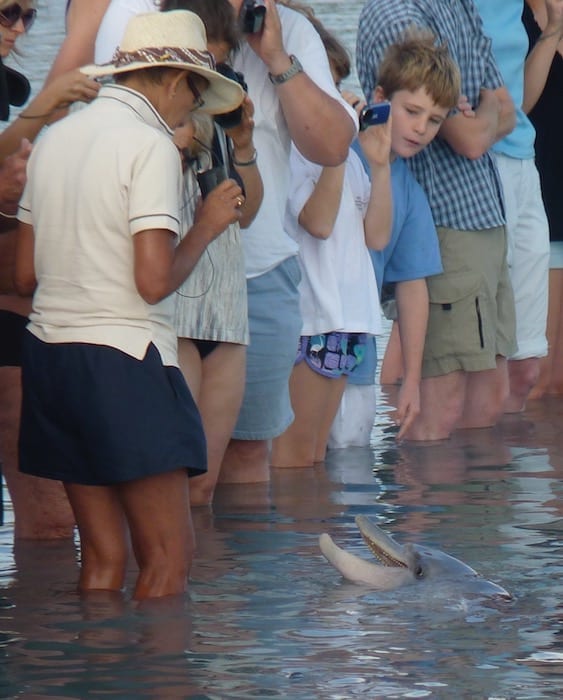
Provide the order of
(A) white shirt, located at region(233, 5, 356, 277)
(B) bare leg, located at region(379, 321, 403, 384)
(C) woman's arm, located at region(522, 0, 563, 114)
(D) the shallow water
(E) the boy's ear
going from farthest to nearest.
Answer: (B) bare leg, located at region(379, 321, 403, 384) → (C) woman's arm, located at region(522, 0, 563, 114) → (E) the boy's ear → (A) white shirt, located at region(233, 5, 356, 277) → (D) the shallow water

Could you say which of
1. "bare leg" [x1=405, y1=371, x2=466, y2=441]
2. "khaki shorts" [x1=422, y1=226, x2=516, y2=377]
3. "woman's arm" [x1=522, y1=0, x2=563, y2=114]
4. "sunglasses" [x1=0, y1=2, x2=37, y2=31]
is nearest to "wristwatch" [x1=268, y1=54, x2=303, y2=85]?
"sunglasses" [x1=0, y1=2, x2=37, y2=31]

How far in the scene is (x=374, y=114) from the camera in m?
7.61

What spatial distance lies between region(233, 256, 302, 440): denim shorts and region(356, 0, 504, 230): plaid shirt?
1758 millimetres

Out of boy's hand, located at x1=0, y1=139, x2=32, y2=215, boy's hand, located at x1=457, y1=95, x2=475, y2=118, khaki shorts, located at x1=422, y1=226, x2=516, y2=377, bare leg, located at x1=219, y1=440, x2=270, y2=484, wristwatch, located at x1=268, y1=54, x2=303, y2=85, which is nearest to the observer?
boy's hand, located at x1=0, y1=139, x2=32, y2=215

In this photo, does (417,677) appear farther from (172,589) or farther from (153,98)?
(153,98)

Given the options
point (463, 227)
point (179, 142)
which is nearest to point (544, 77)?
point (463, 227)

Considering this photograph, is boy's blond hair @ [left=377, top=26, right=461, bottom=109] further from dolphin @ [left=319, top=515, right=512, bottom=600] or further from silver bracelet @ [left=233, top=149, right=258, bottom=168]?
dolphin @ [left=319, top=515, right=512, bottom=600]

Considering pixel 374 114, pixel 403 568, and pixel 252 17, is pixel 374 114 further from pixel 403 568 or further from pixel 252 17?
pixel 403 568

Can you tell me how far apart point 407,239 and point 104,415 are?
3.73 metres

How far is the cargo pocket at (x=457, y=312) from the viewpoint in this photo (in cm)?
852

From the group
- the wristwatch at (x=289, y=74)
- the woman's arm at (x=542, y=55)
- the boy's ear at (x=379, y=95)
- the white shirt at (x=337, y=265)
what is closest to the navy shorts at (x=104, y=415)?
the wristwatch at (x=289, y=74)

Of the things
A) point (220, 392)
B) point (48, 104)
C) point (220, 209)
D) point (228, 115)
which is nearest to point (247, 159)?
point (228, 115)

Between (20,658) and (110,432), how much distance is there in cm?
64

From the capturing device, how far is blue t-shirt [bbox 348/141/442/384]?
8234 millimetres
